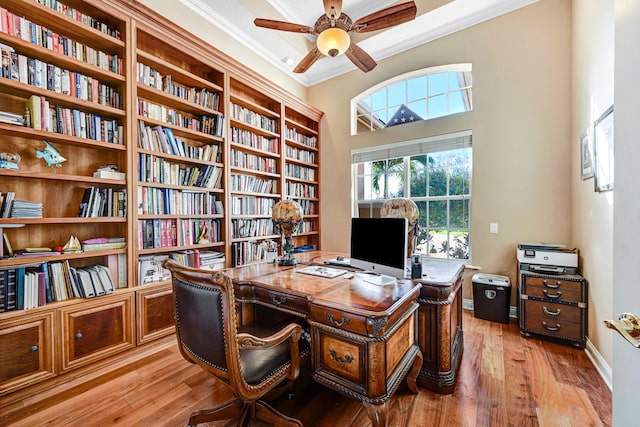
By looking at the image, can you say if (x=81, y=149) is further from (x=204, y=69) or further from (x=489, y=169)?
(x=489, y=169)

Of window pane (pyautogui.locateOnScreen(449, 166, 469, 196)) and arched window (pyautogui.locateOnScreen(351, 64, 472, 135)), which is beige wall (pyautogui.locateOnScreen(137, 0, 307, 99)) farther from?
window pane (pyautogui.locateOnScreen(449, 166, 469, 196))

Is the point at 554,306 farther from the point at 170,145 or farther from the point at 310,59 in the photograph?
the point at 170,145

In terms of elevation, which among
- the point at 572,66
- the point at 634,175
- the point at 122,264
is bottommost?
the point at 122,264

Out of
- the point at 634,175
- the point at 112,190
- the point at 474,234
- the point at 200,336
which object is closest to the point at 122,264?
the point at 112,190

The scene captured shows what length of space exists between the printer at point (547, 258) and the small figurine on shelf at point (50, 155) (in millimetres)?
4242

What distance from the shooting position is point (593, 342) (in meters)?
2.19

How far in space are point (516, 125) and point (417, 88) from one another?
1419 millimetres

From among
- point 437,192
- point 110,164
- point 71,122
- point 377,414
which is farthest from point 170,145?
point 437,192

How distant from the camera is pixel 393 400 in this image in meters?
1.70

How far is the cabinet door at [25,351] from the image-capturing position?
1.66 m

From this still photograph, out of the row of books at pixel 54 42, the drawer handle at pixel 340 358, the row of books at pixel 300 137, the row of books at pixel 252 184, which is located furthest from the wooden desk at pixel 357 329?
the row of books at pixel 300 137

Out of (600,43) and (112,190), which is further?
(112,190)

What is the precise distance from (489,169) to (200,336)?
3489 millimetres

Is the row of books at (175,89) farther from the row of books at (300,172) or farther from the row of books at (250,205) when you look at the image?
the row of books at (300,172)
